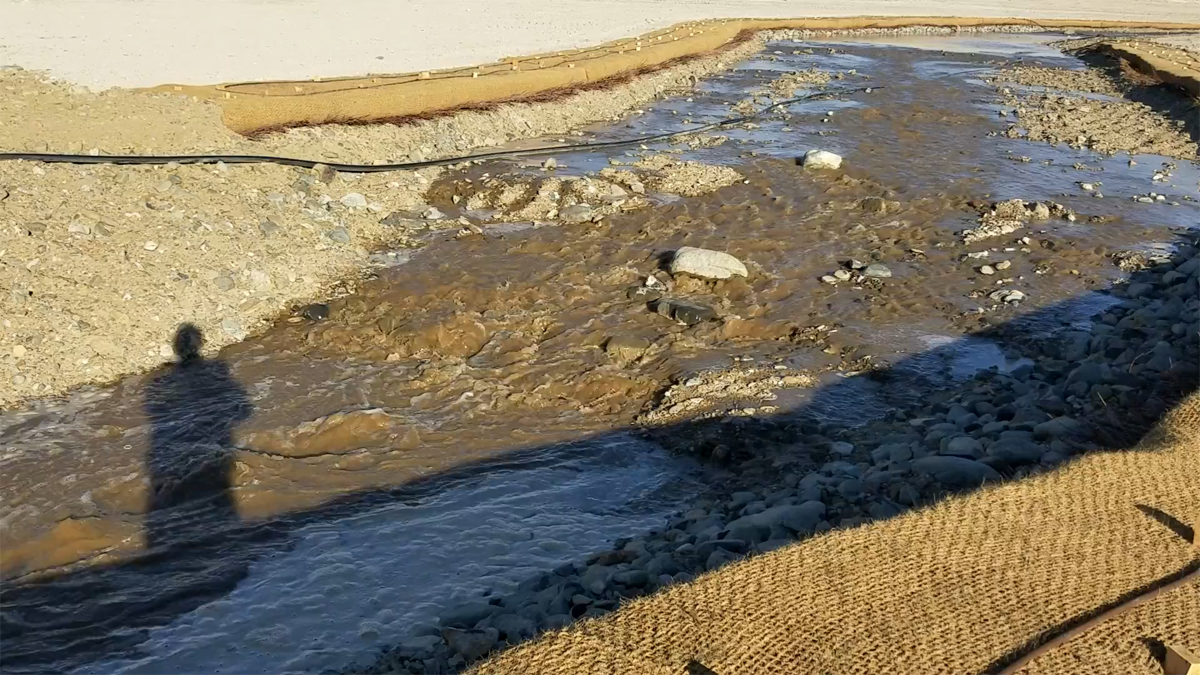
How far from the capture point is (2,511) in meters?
5.71

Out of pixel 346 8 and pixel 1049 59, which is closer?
pixel 346 8

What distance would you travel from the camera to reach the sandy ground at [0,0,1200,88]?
13094mm

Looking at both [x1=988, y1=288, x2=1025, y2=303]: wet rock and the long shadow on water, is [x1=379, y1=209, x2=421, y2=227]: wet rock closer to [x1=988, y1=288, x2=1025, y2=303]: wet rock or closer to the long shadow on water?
the long shadow on water

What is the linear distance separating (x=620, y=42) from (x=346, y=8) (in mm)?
5565

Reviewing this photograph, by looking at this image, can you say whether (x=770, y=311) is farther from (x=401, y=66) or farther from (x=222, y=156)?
(x=401, y=66)

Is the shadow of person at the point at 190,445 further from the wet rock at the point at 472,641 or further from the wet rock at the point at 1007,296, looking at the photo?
the wet rock at the point at 1007,296

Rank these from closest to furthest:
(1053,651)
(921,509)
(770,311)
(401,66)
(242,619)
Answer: (1053,651)
(921,509)
(242,619)
(770,311)
(401,66)

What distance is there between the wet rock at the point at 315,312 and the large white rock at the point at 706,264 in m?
2.86

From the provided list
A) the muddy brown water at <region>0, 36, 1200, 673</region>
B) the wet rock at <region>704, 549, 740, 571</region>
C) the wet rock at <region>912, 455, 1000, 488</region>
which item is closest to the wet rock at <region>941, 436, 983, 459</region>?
the wet rock at <region>912, 455, 1000, 488</region>

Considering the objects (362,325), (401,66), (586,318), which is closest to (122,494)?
(362,325)

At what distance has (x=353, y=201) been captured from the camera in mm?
10047

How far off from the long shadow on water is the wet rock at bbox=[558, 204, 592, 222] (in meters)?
3.81

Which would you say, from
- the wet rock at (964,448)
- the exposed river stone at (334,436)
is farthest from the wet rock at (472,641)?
the wet rock at (964,448)

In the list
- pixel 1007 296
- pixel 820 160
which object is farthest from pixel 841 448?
pixel 820 160
